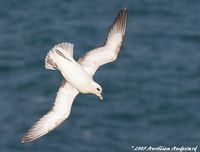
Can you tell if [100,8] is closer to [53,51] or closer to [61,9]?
[61,9]

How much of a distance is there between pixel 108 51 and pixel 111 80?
38567mm

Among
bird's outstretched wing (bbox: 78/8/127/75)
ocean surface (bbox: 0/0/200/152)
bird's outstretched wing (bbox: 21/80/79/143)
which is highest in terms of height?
ocean surface (bbox: 0/0/200/152)

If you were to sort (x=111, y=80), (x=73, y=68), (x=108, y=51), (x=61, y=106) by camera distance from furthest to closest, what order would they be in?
(x=111, y=80), (x=61, y=106), (x=108, y=51), (x=73, y=68)

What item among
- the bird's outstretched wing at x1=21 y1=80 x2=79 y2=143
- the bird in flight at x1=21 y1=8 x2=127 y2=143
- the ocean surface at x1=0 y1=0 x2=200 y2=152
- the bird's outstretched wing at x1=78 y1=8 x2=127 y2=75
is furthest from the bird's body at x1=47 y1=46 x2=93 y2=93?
the ocean surface at x1=0 y1=0 x2=200 y2=152

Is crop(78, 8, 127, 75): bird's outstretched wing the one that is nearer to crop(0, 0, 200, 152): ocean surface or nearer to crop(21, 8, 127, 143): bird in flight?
crop(21, 8, 127, 143): bird in flight

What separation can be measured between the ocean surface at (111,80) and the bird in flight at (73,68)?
32.8 meters

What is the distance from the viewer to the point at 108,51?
21266 mm

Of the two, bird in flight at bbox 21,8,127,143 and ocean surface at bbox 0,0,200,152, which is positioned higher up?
ocean surface at bbox 0,0,200,152

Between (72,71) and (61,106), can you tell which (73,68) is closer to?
(72,71)

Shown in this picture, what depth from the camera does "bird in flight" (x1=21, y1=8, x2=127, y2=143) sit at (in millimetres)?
20453

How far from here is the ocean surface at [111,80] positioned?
185 ft

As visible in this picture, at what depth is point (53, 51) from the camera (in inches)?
813

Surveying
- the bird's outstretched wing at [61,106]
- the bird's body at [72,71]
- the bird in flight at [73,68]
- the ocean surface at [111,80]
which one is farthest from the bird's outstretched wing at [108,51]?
the ocean surface at [111,80]

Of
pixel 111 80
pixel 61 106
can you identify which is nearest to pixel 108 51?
pixel 61 106
